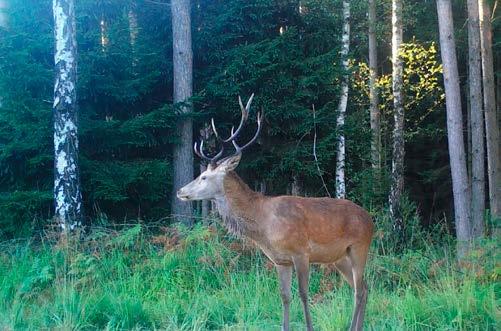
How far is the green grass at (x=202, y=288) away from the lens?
271 inches

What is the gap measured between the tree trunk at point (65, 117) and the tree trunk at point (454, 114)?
268 inches

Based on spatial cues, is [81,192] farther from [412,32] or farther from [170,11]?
[412,32]

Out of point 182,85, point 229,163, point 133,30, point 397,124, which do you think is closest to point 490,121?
point 397,124

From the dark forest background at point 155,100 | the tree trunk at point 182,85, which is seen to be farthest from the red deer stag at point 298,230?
the tree trunk at point 182,85

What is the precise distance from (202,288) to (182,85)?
6.28 metres

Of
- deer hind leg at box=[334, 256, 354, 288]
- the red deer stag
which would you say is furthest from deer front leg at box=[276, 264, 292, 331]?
deer hind leg at box=[334, 256, 354, 288]

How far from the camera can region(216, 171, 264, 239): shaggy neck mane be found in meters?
7.20

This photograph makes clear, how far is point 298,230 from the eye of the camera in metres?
7.01

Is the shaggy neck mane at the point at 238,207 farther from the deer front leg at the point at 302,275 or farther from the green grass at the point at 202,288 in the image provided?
the green grass at the point at 202,288

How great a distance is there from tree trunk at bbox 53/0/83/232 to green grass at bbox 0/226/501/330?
0.95 m

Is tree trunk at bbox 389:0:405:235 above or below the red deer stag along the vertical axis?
above

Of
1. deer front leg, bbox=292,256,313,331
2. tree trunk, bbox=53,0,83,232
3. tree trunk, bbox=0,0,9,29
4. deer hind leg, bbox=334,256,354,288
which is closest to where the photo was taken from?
deer front leg, bbox=292,256,313,331

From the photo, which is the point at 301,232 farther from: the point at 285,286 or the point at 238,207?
the point at 238,207

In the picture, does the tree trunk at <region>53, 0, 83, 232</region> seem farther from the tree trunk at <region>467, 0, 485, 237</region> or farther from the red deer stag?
the tree trunk at <region>467, 0, 485, 237</region>
